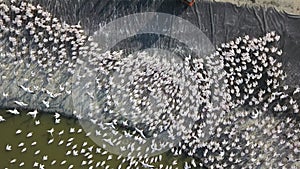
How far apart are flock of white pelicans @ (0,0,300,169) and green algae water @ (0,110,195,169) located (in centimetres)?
1

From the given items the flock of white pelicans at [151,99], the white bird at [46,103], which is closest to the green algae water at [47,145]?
the flock of white pelicans at [151,99]

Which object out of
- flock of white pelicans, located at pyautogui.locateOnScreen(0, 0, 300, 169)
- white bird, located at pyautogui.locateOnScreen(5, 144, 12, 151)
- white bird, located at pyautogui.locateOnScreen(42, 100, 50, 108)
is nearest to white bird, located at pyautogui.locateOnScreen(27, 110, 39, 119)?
flock of white pelicans, located at pyautogui.locateOnScreen(0, 0, 300, 169)

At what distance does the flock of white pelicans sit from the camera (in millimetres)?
6484

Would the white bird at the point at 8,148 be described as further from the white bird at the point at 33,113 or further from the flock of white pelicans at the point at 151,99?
the white bird at the point at 33,113

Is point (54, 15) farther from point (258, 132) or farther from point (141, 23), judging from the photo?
point (258, 132)

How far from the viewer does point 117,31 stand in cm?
664

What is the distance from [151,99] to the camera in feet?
21.8

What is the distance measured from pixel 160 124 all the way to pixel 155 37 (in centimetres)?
118

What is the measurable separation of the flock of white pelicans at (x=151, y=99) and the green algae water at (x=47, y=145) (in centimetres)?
1

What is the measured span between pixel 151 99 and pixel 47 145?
151 cm

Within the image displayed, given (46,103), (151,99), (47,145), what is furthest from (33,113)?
(151,99)

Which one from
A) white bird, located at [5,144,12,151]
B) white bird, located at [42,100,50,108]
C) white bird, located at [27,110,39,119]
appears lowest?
white bird, located at [5,144,12,151]

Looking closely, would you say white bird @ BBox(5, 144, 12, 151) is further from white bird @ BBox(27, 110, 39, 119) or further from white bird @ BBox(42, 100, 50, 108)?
white bird @ BBox(42, 100, 50, 108)

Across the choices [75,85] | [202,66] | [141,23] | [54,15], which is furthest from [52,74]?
[202,66]
